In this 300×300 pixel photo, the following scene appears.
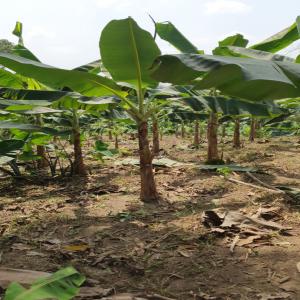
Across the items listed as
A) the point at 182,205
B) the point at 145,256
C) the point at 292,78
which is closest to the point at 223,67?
the point at 292,78

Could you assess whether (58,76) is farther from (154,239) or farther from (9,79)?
(9,79)

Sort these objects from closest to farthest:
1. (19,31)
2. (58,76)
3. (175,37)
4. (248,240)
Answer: (248,240) < (58,76) < (175,37) < (19,31)

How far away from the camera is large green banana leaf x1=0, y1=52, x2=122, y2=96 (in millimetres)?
3010

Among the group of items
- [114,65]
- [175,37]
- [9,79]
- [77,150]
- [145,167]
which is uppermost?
[175,37]

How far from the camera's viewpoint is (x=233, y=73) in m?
2.16

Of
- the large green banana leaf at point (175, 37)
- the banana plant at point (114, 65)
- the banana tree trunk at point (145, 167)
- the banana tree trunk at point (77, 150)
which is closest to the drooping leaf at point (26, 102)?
the banana plant at point (114, 65)

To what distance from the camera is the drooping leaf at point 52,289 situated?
164cm

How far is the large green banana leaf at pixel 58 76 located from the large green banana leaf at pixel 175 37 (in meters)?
1.73

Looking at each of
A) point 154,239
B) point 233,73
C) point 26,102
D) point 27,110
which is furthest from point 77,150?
point 233,73

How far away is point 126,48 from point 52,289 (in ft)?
7.17

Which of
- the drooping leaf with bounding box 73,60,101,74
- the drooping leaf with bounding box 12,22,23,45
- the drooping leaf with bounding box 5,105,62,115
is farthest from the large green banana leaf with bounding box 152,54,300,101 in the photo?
the drooping leaf with bounding box 12,22,23,45

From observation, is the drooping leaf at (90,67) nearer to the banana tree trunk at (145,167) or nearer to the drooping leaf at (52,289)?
the banana tree trunk at (145,167)

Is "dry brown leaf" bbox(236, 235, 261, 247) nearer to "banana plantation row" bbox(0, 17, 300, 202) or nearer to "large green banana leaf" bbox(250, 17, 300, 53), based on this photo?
"banana plantation row" bbox(0, 17, 300, 202)

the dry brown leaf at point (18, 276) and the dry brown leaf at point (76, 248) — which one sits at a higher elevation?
the dry brown leaf at point (18, 276)
